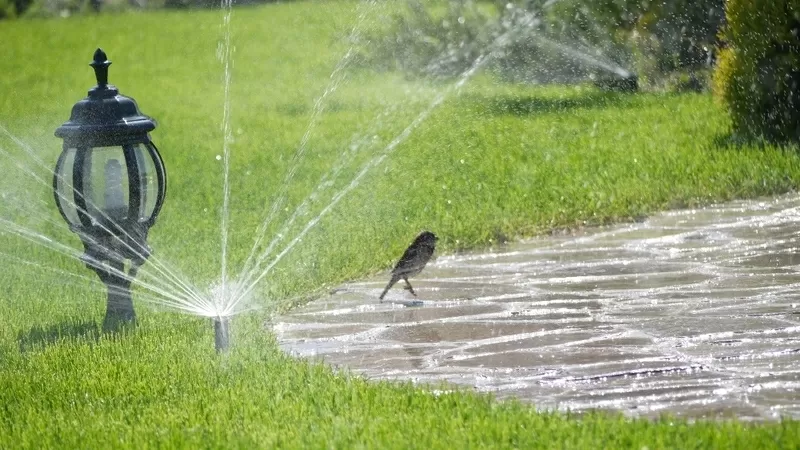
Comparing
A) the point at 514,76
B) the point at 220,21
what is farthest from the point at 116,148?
the point at 220,21

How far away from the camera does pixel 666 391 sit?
463 cm

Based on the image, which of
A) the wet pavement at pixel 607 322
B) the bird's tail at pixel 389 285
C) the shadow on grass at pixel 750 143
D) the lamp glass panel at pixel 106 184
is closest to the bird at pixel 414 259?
the bird's tail at pixel 389 285

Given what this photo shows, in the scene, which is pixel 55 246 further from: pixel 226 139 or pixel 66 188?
pixel 226 139

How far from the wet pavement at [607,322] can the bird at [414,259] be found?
0.11m

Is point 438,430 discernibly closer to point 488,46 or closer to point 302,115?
point 302,115

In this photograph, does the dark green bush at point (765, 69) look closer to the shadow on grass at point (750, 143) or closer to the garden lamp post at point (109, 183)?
the shadow on grass at point (750, 143)

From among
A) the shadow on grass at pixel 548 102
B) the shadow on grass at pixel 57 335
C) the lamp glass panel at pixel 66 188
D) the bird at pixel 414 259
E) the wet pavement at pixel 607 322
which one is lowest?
the shadow on grass at pixel 57 335

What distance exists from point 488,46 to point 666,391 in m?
12.0

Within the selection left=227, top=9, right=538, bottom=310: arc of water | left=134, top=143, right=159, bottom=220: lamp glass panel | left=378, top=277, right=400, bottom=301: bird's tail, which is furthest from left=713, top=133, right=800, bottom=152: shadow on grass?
left=134, top=143, right=159, bottom=220: lamp glass panel

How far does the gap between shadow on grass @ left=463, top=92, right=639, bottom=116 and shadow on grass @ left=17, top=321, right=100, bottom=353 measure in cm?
726

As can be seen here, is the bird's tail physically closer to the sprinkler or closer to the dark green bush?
the sprinkler

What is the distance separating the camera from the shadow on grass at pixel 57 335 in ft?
19.5

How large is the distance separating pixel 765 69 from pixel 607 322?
4.53 m

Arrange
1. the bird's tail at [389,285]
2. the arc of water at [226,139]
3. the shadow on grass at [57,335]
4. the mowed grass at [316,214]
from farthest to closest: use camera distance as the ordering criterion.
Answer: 1. the arc of water at [226,139]
2. the bird's tail at [389,285]
3. the shadow on grass at [57,335]
4. the mowed grass at [316,214]
